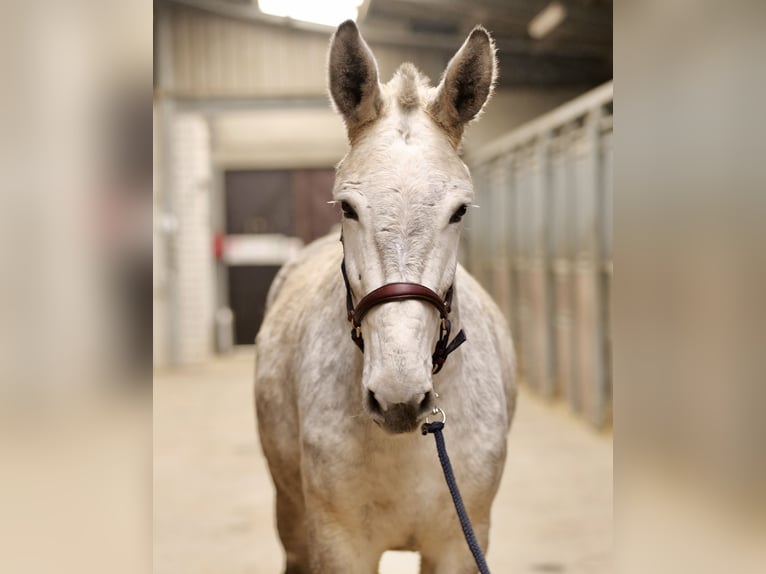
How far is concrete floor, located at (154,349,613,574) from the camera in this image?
3572 millimetres

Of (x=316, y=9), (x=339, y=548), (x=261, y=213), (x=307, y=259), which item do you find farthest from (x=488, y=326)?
(x=261, y=213)

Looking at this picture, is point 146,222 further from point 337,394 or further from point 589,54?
point 589,54

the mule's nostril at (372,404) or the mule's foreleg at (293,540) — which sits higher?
the mule's nostril at (372,404)

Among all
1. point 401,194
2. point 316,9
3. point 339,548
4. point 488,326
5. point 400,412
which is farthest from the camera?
point 316,9

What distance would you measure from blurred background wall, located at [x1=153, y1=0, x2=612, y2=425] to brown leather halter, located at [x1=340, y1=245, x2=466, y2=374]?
13.6 ft

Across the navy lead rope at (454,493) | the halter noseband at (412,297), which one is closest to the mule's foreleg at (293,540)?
the navy lead rope at (454,493)

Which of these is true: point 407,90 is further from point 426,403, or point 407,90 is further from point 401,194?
point 426,403

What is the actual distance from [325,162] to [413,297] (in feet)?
31.7

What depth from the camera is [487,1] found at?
6.06 meters

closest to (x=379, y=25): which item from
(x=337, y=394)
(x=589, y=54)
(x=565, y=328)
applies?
(x=589, y=54)

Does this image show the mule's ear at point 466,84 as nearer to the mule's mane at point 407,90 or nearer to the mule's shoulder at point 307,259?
the mule's mane at point 407,90

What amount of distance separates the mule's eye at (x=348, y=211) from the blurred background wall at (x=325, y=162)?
4069 millimetres

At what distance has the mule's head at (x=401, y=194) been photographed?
4.65ft

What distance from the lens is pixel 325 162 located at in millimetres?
10891
